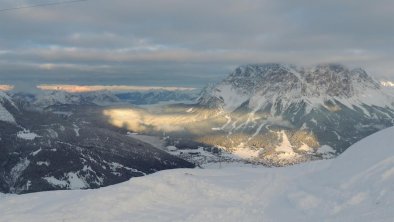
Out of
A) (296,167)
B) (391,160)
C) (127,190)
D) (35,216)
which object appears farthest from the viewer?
(296,167)

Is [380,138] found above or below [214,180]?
above

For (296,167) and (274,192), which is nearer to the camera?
(274,192)

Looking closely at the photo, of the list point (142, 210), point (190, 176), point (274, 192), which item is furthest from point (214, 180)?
point (142, 210)

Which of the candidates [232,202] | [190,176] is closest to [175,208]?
[232,202]

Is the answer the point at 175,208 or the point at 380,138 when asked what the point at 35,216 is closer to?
the point at 175,208

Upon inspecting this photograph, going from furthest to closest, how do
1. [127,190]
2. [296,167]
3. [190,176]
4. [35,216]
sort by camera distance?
[296,167], [190,176], [127,190], [35,216]

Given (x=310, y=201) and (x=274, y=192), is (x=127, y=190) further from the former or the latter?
(x=310, y=201)
